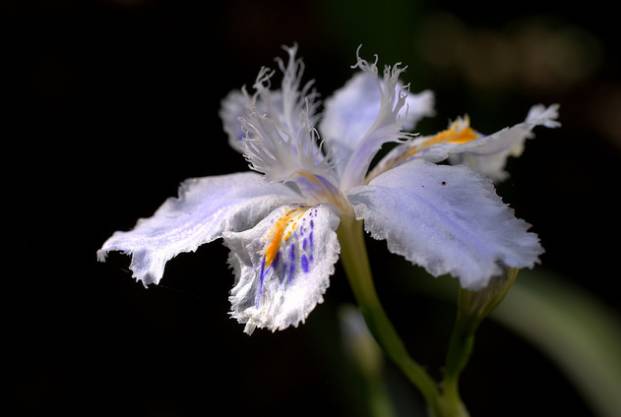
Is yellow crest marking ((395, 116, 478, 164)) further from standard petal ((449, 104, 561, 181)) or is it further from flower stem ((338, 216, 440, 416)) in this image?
flower stem ((338, 216, 440, 416))

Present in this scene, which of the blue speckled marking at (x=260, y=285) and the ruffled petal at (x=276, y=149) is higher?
the ruffled petal at (x=276, y=149)

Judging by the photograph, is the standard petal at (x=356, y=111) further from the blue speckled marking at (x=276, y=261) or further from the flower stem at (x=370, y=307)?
the blue speckled marking at (x=276, y=261)

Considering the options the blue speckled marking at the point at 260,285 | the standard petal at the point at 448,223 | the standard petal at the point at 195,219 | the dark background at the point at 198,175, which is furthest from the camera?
the dark background at the point at 198,175

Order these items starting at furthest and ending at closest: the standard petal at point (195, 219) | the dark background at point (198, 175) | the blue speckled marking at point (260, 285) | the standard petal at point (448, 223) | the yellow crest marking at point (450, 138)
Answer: the dark background at point (198, 175) → the yellow crest marking at point (450, 138) → the standard petal at point (195, 219) → the blue speckled marking at point (260, 285) → the standard petal at point (448, 223)

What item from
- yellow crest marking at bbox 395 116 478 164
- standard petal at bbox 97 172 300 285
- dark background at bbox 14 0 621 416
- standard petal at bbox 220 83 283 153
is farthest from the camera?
dark background at bbox 14 0 621 416

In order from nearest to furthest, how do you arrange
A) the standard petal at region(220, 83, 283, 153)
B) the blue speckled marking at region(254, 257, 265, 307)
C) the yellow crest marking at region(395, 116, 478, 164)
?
the blue speckled marking at region(254, 257, 265, 307) < the yellow crest marking at region(395, 116, 478, 164) < the standard petal at region(220, 83, 283, 153)

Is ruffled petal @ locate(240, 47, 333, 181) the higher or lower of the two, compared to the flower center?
higher

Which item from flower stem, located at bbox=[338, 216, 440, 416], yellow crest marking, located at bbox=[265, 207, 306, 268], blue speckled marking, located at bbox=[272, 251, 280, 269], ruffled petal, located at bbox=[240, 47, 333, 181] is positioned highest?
ruffled petal, located at bbox=[240, 47, 333, 181]

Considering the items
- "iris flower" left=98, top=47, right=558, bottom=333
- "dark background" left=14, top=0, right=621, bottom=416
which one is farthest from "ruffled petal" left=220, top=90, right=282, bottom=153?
"dark background" left=14, top=0, right=621, bottom=416

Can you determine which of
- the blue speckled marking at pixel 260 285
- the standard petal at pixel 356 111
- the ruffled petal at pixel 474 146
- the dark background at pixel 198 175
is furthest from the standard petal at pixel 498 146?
the dark background at pixel 198 175
